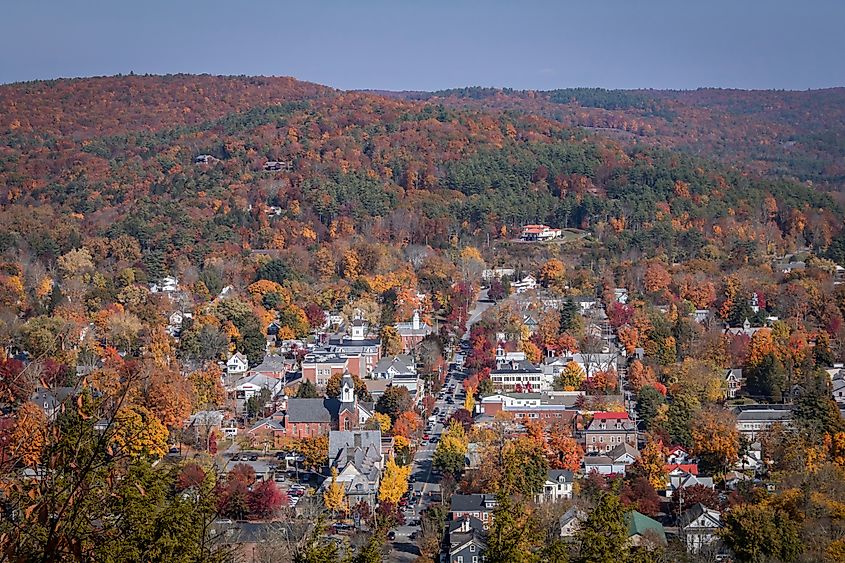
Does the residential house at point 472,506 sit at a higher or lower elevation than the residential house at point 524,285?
higher

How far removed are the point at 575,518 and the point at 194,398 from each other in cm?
888

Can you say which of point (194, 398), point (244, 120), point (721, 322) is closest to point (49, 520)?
point (194, 398)

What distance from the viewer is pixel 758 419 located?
19812 mm

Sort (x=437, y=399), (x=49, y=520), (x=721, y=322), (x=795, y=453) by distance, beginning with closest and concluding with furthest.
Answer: (x=49, y=520), (x=795, y=453), (x=437, y=399), (x=721, y=322)

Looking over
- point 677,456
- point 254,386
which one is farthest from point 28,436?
point 254,386

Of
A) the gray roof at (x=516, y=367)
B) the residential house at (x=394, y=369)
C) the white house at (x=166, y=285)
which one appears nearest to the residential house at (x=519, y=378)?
the gray roof at (x=516, y=367)

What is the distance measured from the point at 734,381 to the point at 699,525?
28.9 ft

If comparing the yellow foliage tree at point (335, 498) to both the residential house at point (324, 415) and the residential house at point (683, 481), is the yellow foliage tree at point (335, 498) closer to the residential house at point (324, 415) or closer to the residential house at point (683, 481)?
the residential house at point (324, 415)

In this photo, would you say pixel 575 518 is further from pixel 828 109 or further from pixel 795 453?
pixel 828 109

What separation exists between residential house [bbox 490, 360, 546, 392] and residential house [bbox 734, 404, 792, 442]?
4.14m

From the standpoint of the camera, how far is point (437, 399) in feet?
74.6

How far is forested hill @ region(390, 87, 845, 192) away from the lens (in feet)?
246

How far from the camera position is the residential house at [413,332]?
26245 millimetres

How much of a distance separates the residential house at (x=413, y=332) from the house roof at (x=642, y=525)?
1217 cm
